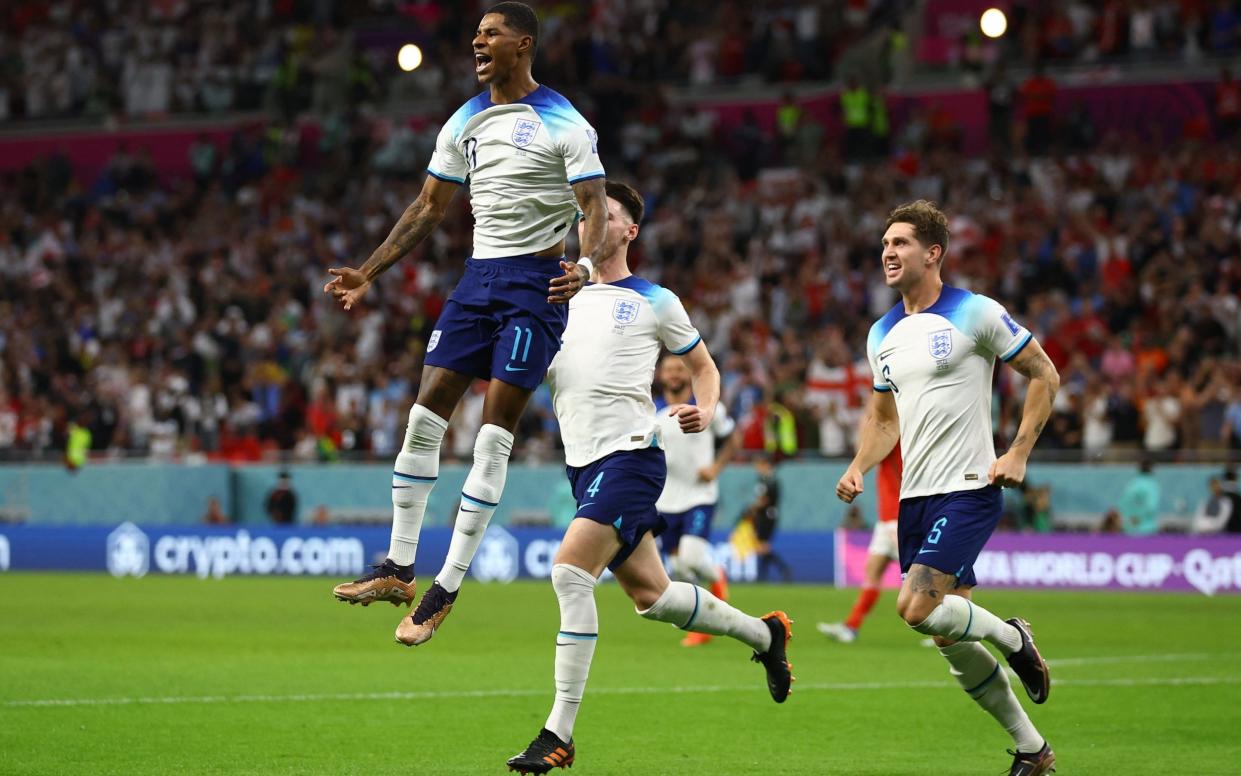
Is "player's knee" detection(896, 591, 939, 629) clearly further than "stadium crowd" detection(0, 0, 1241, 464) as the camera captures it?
No

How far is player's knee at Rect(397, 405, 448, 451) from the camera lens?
8.80 meters

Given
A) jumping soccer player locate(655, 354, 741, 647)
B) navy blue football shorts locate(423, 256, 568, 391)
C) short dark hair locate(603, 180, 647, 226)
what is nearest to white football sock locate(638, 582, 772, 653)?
navy blue football shorts locate(423, 256, 568, 391)

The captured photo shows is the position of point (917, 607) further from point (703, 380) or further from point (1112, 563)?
point (1112, 563)

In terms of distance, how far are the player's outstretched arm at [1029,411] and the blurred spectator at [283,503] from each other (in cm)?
1971

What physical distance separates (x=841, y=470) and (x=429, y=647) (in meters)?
8.90

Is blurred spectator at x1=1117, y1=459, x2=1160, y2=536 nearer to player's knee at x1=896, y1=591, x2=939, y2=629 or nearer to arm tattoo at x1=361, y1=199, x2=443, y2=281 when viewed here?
player's knee at x1=896, y1=591, x2=939, y2=629

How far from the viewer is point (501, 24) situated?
28.3 feet

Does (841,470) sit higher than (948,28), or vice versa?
(948,28)

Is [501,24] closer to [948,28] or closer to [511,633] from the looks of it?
[511,633]

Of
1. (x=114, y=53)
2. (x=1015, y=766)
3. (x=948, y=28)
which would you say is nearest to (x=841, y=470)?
(x=948, y=28)

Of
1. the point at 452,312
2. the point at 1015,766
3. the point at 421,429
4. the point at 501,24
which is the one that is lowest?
the point at 1015,766

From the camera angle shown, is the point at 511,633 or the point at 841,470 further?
the point at 841,470

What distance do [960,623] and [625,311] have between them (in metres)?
2.30

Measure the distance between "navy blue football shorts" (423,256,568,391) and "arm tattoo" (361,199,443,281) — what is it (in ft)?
1.11
